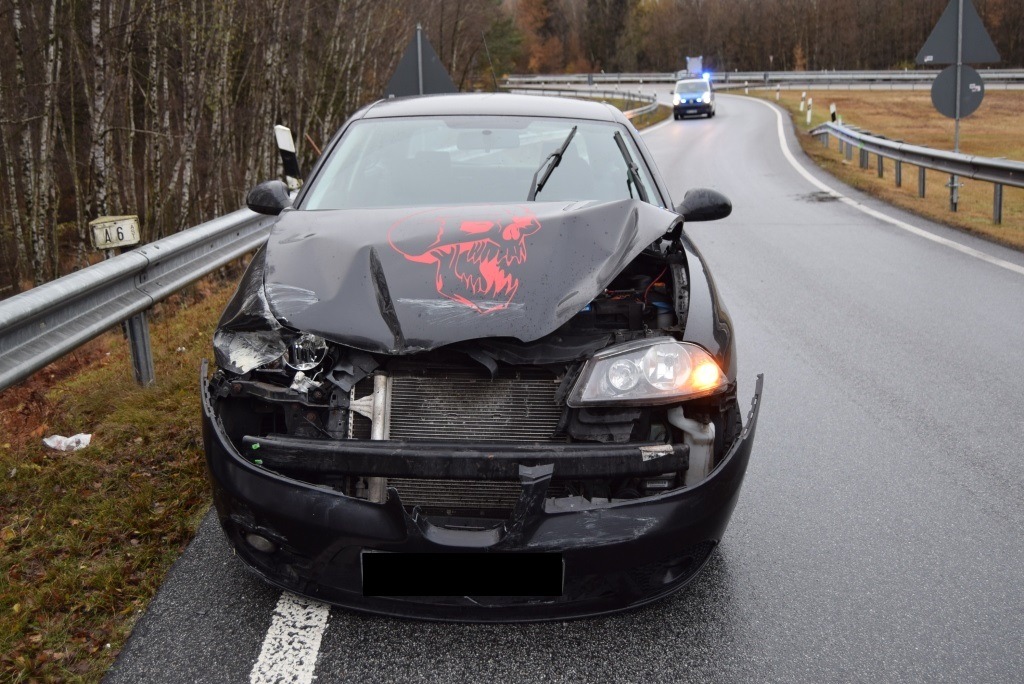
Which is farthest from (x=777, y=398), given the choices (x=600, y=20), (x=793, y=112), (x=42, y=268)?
(x=600, y=20)

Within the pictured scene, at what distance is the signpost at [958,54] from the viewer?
1225 cm

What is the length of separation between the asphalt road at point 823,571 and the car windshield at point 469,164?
151 centimetres

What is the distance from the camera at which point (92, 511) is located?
3.79 metres

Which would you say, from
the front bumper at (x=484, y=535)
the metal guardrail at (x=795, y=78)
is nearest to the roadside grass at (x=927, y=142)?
the metal guardrail at (x=795, y=78)

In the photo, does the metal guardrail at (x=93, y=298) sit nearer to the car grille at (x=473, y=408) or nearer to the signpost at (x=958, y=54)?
the car grille at (x=473, y=408)

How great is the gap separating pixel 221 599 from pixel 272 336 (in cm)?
87

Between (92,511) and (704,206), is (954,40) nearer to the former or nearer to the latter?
(704,206)

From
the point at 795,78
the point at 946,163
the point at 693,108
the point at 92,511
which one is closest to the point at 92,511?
the point at 92,511

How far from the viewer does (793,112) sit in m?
40.2

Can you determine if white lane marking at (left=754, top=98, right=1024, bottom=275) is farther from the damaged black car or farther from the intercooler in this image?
the intercooler

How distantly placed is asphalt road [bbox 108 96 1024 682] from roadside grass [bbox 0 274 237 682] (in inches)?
5.2

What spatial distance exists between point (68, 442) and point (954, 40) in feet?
39.1

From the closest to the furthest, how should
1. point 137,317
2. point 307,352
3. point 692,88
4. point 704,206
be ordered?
point 307,352 → point 704,206 → point 137,317 → point 692,88

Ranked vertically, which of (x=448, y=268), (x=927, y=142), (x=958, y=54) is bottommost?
(x=927, y=142)
